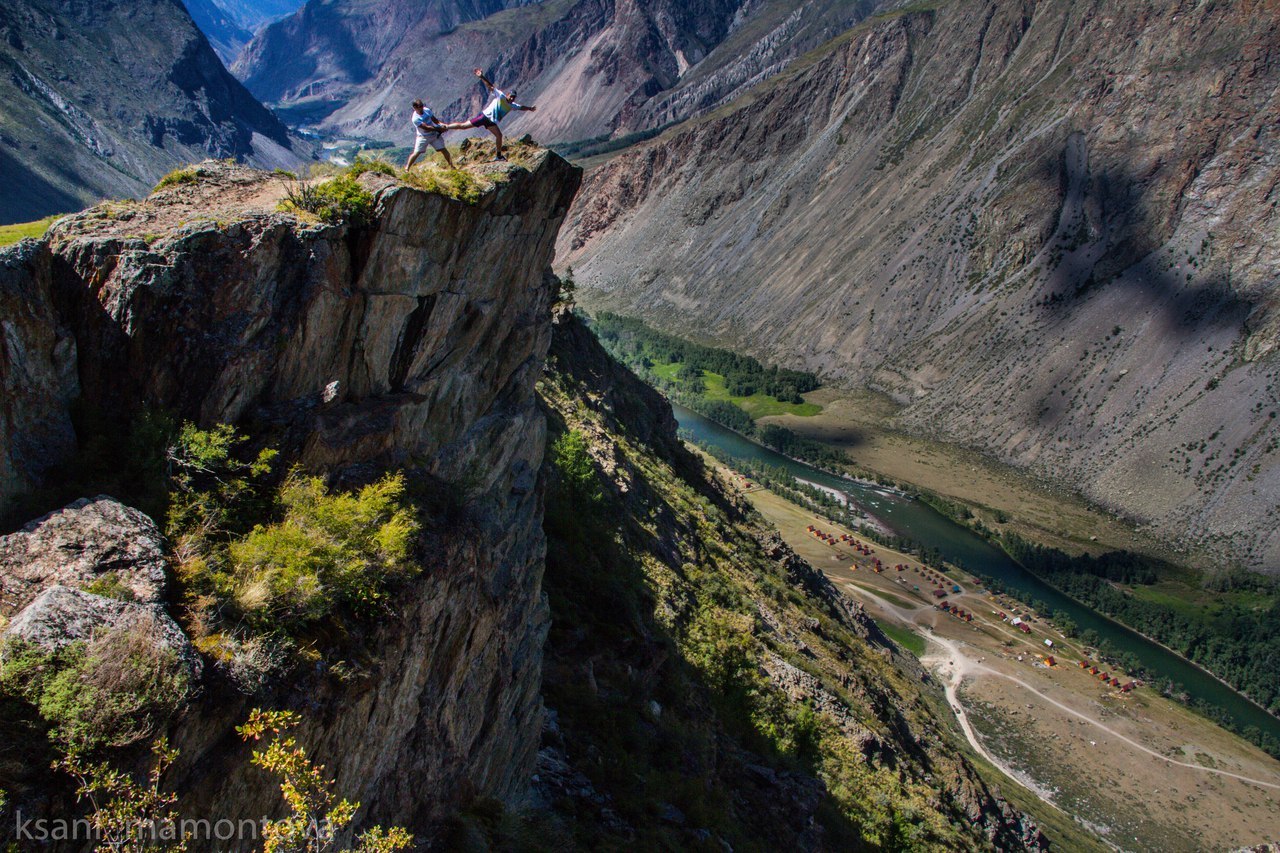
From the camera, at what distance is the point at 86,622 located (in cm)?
639

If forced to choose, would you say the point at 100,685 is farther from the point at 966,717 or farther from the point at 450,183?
the point at 966,717

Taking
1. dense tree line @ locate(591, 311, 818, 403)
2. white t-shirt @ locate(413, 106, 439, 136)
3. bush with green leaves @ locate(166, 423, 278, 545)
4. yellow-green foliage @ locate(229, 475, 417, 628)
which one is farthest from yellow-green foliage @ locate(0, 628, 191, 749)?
dense tree line @ locate(591, 311, 818, 403)

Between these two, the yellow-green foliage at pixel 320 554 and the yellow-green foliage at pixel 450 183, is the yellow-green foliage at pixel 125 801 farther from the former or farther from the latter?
the yellow-green foliage at pixel 450 183

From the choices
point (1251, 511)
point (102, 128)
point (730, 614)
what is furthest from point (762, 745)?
point (102, 128)

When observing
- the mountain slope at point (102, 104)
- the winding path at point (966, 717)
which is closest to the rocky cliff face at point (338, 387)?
the winding path at point (966, 717)

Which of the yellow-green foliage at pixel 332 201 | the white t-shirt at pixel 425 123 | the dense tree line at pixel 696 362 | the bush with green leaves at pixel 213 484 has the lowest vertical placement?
the bush with green leaves at pixel 213 484

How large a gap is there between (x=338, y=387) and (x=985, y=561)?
95934mm

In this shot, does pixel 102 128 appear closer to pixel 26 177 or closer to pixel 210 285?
pixel 26 177

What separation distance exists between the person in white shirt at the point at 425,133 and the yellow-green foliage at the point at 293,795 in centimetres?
961

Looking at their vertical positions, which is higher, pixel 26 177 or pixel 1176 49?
pixel 1176 49

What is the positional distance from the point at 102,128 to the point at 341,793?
5776 inches

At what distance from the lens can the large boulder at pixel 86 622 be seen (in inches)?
242

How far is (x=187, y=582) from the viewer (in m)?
7.55

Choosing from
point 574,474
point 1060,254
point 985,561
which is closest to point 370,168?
point 574,474
